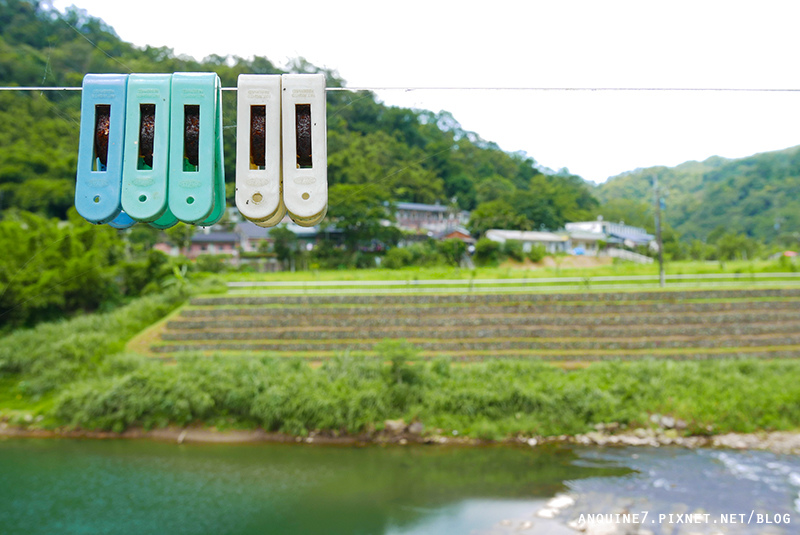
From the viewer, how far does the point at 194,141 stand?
1931 mm

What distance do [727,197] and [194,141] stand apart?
96.7ft

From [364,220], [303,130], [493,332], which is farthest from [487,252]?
[303,130]

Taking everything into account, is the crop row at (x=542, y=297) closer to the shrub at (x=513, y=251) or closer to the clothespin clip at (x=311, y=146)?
the shrub at (x=513, y=251)

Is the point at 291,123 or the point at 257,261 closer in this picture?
the point at 291,123

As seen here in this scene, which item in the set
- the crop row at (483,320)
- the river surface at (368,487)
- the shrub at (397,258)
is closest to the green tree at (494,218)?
the shrub at (397,258)

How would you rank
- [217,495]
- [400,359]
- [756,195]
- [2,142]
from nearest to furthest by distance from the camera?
[217,495]
[400,359]
[2,142]
[756,195]

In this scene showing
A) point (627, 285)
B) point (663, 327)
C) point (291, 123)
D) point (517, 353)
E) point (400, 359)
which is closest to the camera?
point (291, 123)

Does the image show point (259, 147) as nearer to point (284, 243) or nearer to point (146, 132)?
point (146, 132)

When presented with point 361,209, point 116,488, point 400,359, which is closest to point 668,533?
point 400,359

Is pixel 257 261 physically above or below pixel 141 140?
above

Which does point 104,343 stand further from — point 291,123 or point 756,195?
point 756,195

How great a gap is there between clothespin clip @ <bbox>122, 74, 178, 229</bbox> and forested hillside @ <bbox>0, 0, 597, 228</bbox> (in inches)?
11.7

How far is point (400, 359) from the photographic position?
29.0 ft

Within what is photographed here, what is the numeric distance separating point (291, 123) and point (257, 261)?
19.2 meters
